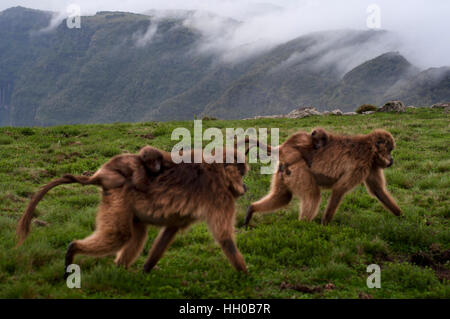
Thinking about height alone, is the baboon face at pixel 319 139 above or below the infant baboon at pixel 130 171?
above

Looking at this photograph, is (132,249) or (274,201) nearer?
(132,249)

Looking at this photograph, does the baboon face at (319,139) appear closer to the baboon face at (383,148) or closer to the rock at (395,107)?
the baboon face at (383,148)

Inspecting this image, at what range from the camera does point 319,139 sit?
7133 mm

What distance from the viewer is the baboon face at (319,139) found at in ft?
23.4

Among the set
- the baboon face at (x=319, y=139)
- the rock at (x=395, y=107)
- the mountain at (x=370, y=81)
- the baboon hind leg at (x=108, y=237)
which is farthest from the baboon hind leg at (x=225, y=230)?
the mountain at (x=370, y=81)

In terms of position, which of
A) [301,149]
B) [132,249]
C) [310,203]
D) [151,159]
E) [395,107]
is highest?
[395,107]

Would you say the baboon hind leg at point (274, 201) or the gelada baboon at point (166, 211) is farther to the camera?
the baboon hind leg at point (274, 201)

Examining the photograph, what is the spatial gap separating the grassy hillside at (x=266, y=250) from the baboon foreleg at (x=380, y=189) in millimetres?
252

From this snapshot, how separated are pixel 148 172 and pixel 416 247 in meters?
4.64

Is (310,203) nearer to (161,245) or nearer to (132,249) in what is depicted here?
(161,245)

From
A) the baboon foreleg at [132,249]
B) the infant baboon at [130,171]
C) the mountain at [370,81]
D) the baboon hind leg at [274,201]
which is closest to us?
the infant baboon at [130,171]

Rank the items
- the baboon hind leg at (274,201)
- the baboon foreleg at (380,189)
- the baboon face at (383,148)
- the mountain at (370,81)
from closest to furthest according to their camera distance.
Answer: the baboon hind leg at (274,201), the baboon face at (383,148), the baboon foreleg at (380,189), the mountain at (370,81)

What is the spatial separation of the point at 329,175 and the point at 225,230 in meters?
2.87

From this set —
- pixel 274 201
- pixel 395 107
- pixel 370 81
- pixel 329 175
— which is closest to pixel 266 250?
pixel 274 201
